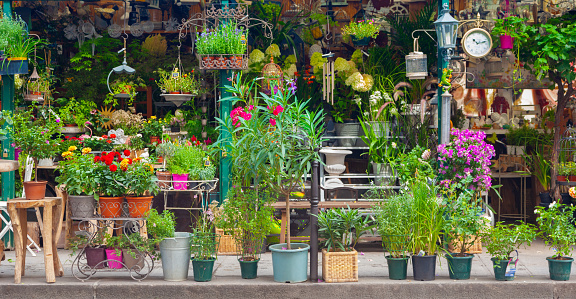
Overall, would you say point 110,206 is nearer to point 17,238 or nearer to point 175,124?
point 17,238

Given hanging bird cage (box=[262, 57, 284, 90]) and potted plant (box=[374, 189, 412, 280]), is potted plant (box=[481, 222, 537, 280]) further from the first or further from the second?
hanging bird cage (box=[262, 57, 284, 90])

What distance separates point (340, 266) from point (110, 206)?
2492 mm

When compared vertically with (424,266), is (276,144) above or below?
above

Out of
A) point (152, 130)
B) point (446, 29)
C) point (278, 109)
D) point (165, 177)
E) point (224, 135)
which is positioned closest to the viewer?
point (278, 109)

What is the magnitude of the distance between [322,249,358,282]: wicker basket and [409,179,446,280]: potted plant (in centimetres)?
65

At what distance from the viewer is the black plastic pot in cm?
644

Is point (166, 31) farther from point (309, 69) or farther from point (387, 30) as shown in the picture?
point (387, 30)

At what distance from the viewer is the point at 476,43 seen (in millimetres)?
8328

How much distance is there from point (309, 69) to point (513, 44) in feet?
11.0

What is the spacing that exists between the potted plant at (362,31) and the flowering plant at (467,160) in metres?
3.06

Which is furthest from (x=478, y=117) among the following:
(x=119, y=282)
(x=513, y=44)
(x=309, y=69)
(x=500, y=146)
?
(x=119, y=282)

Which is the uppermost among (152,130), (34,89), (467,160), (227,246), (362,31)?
(362,31)

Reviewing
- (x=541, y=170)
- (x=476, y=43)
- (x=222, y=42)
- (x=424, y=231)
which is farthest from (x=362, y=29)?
(x=424, y=231)

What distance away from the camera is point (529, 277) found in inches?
260
